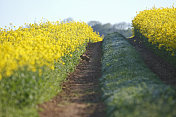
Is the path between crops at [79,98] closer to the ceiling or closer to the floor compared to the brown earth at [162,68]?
closer to the floor

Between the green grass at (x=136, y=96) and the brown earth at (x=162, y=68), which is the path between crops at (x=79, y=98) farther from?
the brown earth at (x=162, y=68)

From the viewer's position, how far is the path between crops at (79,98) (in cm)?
Result: 694

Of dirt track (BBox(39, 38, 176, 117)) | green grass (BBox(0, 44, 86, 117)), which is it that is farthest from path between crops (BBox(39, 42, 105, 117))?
green grass (BBox(0, 44, 86, 117))

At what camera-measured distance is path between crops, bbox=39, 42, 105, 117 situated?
694 cm

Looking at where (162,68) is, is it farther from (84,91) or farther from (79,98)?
(79,98)

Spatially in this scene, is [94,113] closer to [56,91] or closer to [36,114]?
[36,114]

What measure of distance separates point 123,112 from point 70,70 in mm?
7218

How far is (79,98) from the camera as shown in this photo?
859 centimetres

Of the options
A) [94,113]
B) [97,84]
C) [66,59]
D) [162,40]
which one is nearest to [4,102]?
[94,113]

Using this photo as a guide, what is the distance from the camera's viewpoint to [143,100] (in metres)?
6.07

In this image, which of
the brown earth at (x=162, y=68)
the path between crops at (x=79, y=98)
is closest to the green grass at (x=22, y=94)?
the path between crops at (x=79, y=98)

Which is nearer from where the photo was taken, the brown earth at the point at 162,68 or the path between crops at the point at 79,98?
A: the path between crops at the point at 79,98

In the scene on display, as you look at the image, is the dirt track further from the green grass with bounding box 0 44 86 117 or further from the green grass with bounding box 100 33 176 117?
the green grass with bounding box 100 33 176 117

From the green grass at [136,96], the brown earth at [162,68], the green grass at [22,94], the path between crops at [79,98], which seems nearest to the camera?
the green grass at [136,96]
